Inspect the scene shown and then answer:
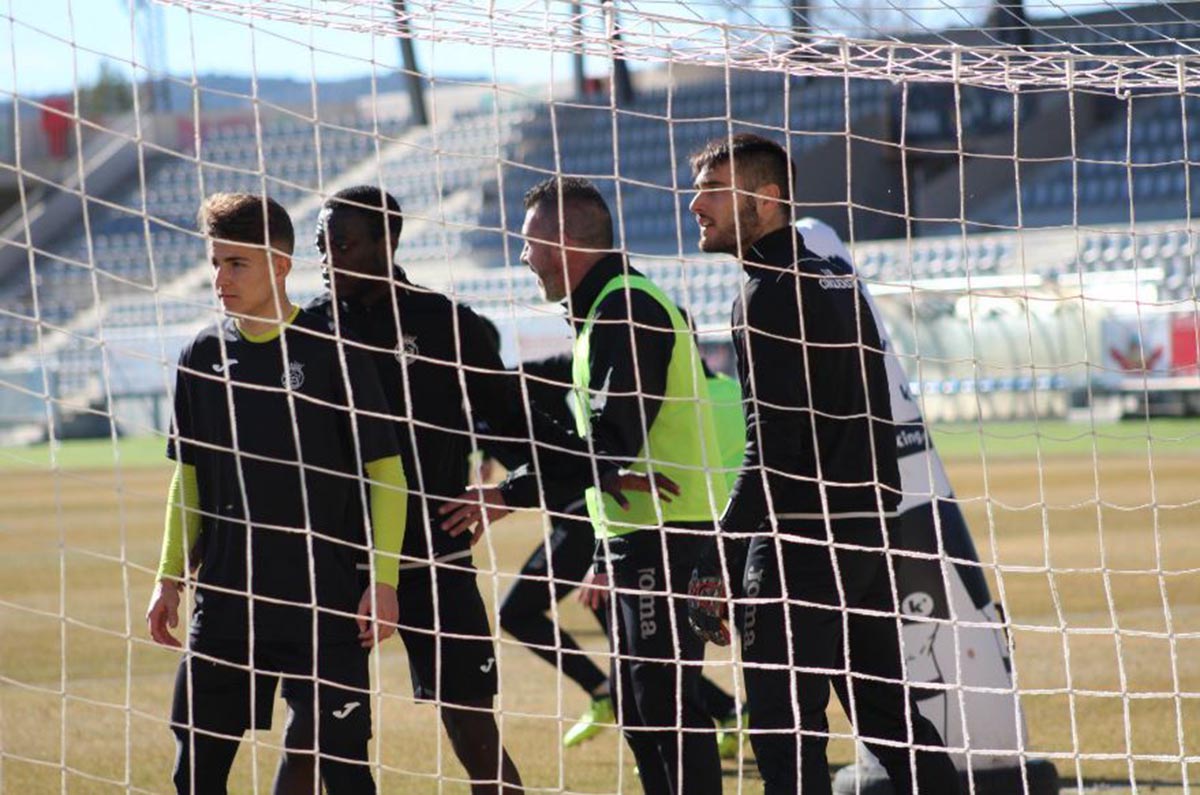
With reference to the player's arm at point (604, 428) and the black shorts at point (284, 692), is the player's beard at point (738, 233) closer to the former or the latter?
the player's arm at point (604, 428)

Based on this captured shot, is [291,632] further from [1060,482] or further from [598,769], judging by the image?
[1060,482]

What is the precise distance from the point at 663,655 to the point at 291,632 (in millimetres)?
1008

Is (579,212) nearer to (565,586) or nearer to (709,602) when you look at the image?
(709,602)

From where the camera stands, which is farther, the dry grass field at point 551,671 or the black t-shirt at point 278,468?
the dry grass field at point 551,671

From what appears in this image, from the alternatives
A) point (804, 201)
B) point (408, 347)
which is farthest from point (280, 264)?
point (804, 201)

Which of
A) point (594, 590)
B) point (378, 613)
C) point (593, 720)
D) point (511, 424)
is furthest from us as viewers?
point (593, 720)

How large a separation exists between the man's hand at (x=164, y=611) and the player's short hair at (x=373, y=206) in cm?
105

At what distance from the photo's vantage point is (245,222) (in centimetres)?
423

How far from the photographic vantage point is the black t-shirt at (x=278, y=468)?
4152 mm

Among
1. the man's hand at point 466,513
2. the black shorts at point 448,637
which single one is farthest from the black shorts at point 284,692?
the man's hand at point 466,513

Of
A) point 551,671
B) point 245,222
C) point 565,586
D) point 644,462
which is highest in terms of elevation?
point 245,222

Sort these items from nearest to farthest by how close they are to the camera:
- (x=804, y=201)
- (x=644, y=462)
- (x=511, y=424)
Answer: (x=644, y=462) < (x=511, y=424) < (x=804, y=201)

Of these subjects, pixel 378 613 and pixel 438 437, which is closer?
pixel 378 613

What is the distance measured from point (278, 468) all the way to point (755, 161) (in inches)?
55.1
